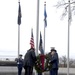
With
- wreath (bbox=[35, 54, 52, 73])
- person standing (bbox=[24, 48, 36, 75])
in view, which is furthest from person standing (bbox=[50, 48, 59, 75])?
person standing (bbox=[24, 48, 36, 75])

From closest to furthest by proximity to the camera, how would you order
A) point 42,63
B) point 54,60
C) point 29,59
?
point 42,63, point 29,59, point 54,60

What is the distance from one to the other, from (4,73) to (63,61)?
60.2 feet

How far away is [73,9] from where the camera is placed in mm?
36969

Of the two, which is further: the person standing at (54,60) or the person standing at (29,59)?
the person standing at (54,60)

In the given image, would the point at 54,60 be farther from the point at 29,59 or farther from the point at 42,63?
the point at 29,59

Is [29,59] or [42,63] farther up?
[29,59]

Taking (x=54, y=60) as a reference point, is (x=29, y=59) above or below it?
above

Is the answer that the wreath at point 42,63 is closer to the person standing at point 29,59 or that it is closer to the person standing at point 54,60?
the person standing at point 29,59

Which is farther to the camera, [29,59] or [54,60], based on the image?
[54,60]

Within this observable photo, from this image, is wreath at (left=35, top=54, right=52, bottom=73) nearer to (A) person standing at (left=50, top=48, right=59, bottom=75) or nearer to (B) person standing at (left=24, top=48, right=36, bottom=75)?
(B) person standing at (left=24, top=48, right=36, bottom=75)

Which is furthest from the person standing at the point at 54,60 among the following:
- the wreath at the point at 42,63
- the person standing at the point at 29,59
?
Result: the person standing at the point at 29,59

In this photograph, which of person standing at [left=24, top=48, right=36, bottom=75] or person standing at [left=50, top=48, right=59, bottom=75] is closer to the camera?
person standing at [left=24, top=48, right=36, bottom=75]

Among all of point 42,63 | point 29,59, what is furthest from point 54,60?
point 29,59

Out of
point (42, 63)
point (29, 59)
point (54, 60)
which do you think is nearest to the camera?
point (42, 63)
